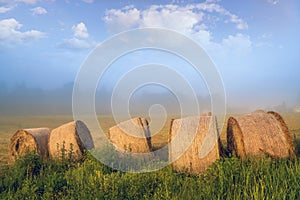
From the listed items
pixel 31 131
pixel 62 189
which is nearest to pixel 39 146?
pixel 31 131

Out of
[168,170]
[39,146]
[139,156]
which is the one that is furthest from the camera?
[39,146]

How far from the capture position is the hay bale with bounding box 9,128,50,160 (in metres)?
10.4

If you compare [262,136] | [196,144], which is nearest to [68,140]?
[196,144]

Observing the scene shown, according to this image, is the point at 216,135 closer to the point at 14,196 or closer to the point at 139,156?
the point at 139,156

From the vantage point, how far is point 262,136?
828cm

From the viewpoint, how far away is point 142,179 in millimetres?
6887

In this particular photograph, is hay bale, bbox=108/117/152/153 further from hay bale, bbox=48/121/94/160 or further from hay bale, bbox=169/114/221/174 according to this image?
hay bale, bbox=169/114/221/174

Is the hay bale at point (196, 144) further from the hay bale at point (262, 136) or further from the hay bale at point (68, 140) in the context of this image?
the hay bale at point (68, 140)

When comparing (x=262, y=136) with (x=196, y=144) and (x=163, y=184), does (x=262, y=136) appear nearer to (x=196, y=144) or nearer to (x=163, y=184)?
(x=196, y=144)

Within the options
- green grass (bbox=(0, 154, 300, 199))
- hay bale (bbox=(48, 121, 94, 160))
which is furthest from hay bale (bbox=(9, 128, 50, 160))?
green grass (bbox=(0, 154, 300, 199))

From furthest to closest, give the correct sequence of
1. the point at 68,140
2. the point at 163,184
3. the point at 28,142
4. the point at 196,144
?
the point at 28,142 → the point at 68,140 → the point at 196,144 → the point at 163,184

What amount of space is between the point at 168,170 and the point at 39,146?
14.3 feet

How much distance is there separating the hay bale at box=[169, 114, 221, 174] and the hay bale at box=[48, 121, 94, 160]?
2.90 metres

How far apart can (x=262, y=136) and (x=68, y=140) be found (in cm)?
512
